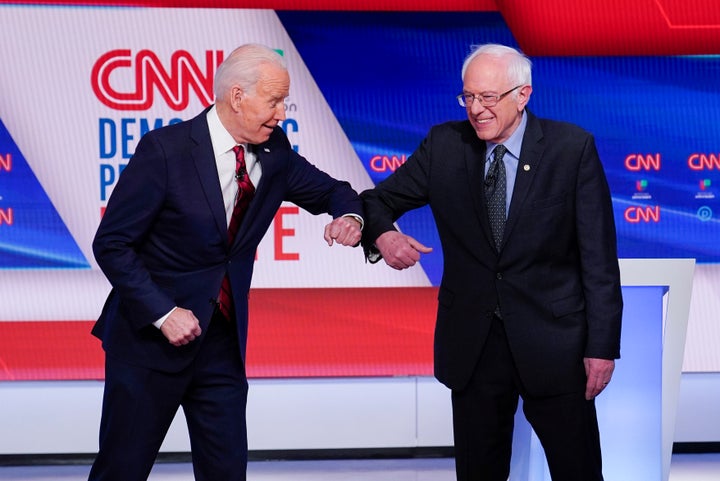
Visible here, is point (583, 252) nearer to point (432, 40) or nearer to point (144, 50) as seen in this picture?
point (432, 40)

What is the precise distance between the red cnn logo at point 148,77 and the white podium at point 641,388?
6.95ft

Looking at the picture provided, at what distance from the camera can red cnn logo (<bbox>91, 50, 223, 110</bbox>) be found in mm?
4406

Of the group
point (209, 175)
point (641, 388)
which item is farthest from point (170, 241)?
point (641, 388)

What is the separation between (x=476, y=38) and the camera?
177 inches

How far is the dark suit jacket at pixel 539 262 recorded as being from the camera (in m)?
2.52

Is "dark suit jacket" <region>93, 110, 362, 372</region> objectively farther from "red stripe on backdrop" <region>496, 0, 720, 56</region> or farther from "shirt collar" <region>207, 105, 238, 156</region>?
"red stripe on backdrop" <region>496, 0, 720, 56</region>

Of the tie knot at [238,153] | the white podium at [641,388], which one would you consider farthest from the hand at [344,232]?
the white podium at [641,388]

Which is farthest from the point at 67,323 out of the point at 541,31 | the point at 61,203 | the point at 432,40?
the point at 541,31

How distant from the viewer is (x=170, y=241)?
254cm

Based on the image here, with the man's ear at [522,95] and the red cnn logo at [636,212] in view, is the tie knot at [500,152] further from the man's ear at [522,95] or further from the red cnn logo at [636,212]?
the red cnn logo at [636,212]

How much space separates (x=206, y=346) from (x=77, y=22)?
2.28 meters

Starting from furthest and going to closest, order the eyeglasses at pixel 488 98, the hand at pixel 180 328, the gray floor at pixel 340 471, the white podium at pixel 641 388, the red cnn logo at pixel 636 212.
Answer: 1. the red cnn logo at pixel 636 212
2. the gray floor at pixel 340 471
3. the white podium at pixel 641 388
4. the eyeglasses at pixel 488 98
5. the hand at pixel 180 328

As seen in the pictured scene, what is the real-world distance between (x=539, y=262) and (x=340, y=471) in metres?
2.21

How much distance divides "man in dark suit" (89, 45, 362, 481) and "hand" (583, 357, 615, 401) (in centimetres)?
67
